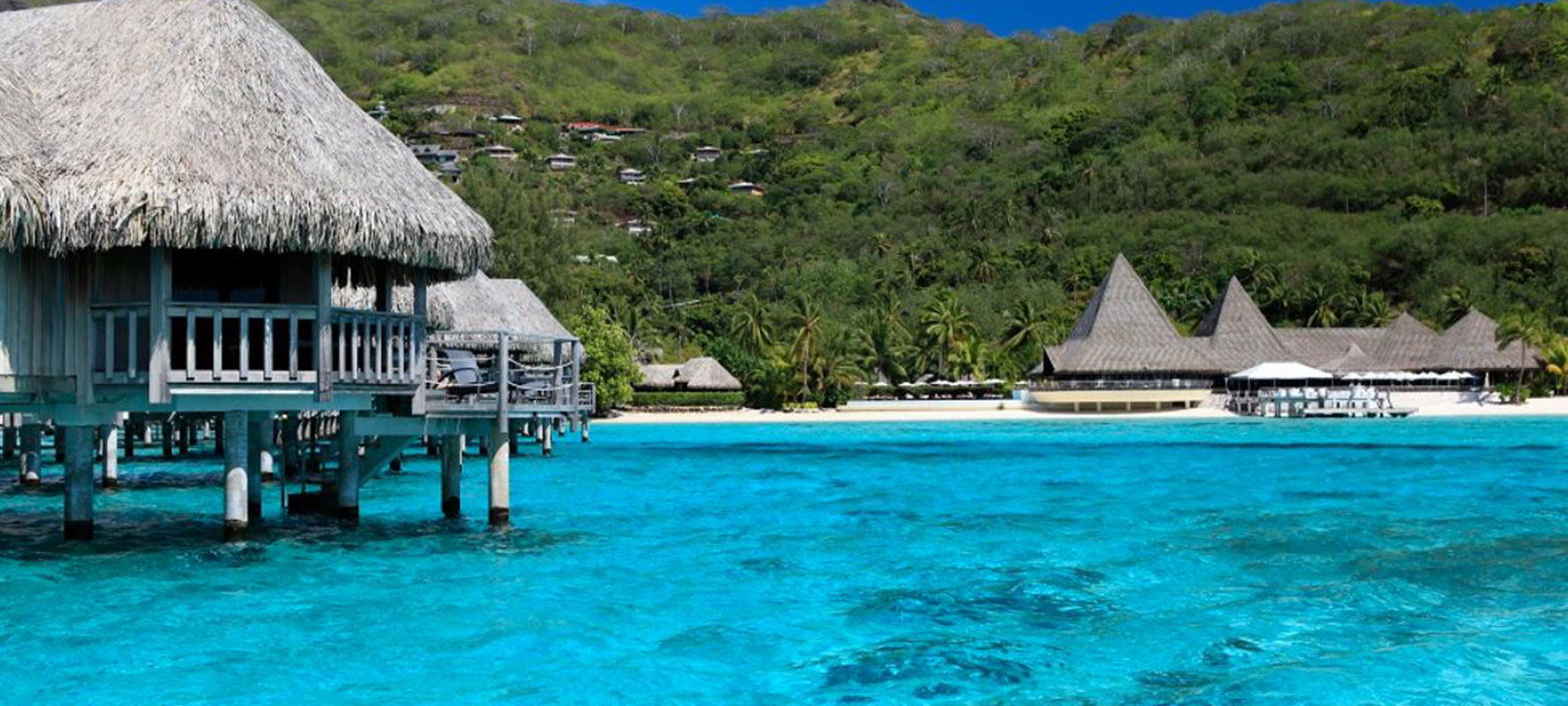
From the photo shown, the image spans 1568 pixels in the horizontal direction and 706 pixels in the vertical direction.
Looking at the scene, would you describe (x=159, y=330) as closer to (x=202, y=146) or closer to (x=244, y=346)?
(x=244, y=346)

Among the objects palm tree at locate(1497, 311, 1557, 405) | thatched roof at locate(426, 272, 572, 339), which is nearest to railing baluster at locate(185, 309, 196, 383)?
thatched roof at locate(426, 272, 572, 339)

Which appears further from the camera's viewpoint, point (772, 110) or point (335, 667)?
point (772, 110)

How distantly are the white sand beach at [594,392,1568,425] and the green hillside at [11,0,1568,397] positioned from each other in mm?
4676

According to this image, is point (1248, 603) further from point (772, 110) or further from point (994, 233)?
point (772, 110)

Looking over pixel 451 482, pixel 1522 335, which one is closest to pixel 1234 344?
pixel 1522 335

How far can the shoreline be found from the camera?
193 ft

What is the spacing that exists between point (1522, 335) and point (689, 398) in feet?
110

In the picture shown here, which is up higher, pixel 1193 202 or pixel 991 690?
pixel 1193 202

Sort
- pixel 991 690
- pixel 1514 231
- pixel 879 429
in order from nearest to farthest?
pixel 991 690, pixel 879 429, pixel 1514 231

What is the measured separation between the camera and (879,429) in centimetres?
5431

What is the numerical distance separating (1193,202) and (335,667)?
11443 centimetres

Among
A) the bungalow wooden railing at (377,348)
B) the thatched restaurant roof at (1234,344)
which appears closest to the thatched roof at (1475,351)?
the thatched restaurant roof at (1234,344)

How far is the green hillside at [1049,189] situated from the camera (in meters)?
84.2

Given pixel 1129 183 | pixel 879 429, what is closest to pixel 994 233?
pixel 1129 183
